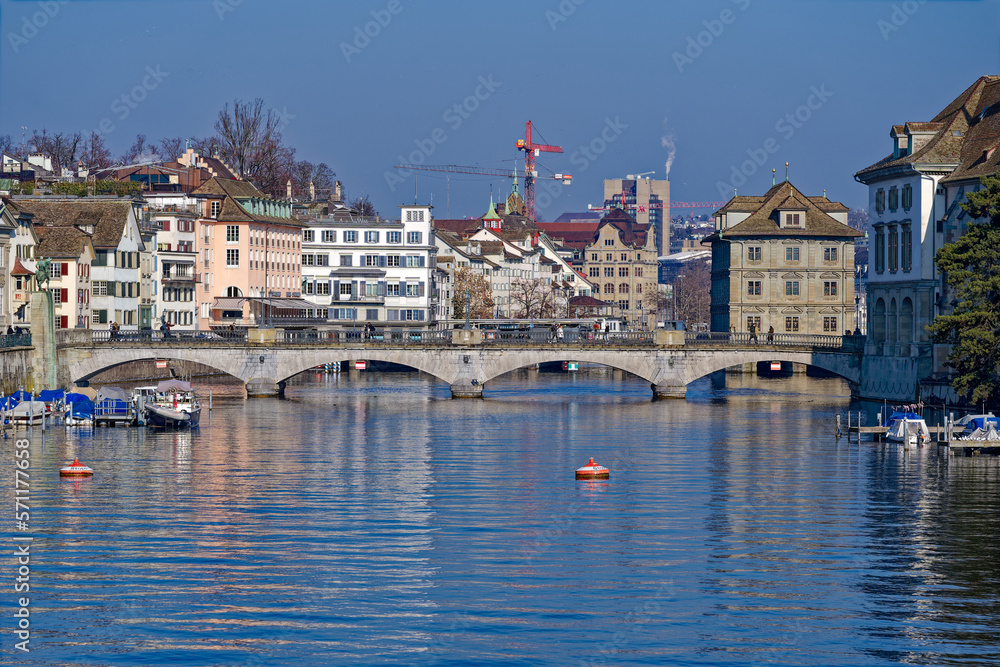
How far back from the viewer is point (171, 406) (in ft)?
308

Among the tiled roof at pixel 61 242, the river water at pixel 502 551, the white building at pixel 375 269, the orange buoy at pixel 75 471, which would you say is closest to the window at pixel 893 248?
the river water at pixel 502 551

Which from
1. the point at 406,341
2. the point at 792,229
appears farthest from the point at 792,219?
the point at 406,341

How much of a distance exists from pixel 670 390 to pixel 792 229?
46.7 m

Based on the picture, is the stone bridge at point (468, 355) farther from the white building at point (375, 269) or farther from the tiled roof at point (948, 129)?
the white building at point (375, 269)

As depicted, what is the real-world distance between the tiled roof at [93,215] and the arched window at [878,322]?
A: 2389 inches

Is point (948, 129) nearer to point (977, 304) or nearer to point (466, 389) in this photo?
point (977, 304)

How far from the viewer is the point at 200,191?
518 feet

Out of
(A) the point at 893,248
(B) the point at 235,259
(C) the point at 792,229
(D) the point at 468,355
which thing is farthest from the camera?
(C) the point at 792,229

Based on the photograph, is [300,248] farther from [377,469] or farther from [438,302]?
[377,469]

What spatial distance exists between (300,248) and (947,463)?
107m

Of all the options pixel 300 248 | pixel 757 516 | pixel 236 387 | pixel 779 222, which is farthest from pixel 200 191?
pixel 757 516

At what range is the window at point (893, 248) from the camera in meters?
116

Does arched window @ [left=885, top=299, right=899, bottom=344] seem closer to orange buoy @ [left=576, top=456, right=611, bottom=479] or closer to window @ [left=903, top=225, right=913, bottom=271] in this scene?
window @ [left=903, top=225, right=913, bottom=271]

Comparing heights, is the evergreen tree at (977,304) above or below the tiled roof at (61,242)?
below
